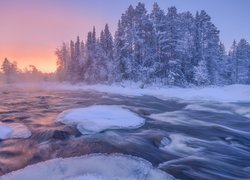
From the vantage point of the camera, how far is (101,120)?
41.4ft

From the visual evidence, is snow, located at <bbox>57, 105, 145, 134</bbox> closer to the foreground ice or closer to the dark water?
the dark water

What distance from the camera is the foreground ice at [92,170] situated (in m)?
5.92

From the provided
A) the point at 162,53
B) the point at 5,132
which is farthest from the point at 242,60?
the point at 5,132

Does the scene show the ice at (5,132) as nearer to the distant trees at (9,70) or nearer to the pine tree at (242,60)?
the pine tree at (242,60)

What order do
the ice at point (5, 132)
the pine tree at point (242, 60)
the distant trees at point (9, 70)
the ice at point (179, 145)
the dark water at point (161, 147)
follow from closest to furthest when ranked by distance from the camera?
the dark water at point (161, 147), the ice at point (179, 145), the ice at point (5, 132), the pine tree at point (242, 60), the distant trees at point (9, 70)

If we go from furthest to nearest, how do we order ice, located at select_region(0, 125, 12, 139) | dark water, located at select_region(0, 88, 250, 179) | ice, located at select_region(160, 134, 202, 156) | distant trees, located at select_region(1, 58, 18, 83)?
distant trees, located at select_region(1, 58, 18, 83) → ice, located at select_region(0, 125, 12, 139) → ice, located at select_region(160, 134, 202, 156) → dark water, located at select_region(0, 88, 250, 179)

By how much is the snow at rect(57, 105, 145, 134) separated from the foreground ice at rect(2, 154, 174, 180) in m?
3.76

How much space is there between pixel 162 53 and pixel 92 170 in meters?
46.4

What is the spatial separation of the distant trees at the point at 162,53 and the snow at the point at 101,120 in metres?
32.1

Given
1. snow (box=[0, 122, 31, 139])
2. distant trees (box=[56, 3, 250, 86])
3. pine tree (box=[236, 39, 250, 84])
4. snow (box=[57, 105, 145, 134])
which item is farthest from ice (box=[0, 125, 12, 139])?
pine tree (box=[236, 39, 250, 84])

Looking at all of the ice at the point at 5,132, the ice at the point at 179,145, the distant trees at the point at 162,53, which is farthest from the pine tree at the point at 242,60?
the ice at the point at 5,132

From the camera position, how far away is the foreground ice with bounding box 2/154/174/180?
592cm

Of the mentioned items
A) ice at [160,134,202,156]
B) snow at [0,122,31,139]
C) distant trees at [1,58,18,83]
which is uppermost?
distant trees at [1,58,18,83]

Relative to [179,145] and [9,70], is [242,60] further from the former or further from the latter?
[9,70]
